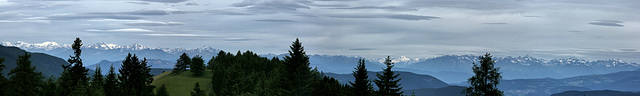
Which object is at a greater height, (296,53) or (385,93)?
(296,53)

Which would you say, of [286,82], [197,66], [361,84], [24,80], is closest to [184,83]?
[197,66]

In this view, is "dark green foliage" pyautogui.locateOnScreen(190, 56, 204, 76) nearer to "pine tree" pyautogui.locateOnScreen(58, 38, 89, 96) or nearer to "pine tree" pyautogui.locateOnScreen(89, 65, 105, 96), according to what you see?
"pine tree" pyautogui.locateOnScreen(58, 38, 89, 96)

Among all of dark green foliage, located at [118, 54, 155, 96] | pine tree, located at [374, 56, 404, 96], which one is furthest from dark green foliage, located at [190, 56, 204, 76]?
pine tree, located at [374, 56, 404, 96]

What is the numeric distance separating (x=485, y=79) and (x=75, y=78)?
198 feet

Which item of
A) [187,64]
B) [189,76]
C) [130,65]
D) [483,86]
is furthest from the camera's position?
[187,64]

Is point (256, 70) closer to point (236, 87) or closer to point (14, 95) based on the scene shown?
point (236, 87)

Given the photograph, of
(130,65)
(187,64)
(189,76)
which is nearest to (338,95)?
(130,65)

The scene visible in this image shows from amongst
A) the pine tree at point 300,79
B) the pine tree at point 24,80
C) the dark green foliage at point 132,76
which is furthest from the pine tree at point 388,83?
the pine tree at point 24,80

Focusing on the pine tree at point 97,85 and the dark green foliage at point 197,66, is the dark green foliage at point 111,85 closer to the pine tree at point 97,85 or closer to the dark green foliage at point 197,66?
the pine tree at point 97,85

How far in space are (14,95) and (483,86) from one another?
55.8 m

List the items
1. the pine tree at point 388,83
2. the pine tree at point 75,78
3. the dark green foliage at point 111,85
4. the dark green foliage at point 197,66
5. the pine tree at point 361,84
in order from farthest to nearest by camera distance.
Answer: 1. the dark green foliage at point 197,66
2. the dark green foliage at point 111,85
3. the pine tree at point 75,78
4. the pine tree at point 361,84
5. the pine tree at point 388,83

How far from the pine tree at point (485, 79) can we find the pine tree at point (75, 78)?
154 feet

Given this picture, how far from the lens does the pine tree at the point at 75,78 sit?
6367 centimetres

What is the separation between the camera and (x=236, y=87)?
9819cm
